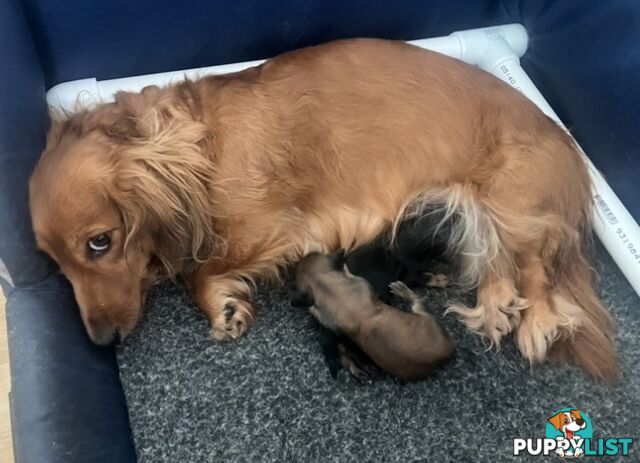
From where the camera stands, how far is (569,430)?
2.16 metres

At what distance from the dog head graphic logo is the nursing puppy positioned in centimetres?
39

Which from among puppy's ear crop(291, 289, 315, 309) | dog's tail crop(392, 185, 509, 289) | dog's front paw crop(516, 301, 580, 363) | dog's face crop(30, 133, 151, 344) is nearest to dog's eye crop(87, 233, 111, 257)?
dog's face crop(30, 133, 151, 344)

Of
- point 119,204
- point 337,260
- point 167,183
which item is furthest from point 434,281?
point 119,204

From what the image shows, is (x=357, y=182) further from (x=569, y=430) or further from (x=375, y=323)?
(x=569, y=430)

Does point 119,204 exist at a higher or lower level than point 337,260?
higher

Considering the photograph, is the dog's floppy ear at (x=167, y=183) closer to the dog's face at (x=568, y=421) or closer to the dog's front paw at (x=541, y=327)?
the dog's front paw at (x=541, y=327)

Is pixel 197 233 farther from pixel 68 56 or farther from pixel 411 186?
pixel 68 56

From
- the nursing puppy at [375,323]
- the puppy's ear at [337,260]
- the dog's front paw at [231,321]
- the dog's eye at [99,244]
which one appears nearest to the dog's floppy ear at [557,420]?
the nursing puppy at [375,323]

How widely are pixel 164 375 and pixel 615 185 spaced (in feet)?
5.35

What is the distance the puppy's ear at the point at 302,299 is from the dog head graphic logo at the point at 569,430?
796 millimetres

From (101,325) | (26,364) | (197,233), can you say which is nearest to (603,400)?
(197,233)

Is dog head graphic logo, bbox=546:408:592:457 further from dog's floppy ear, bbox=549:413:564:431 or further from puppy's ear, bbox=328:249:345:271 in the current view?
puppy's ear, bbox=328:249:345:271

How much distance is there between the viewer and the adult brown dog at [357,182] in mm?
2115

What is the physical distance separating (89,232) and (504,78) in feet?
5.28
